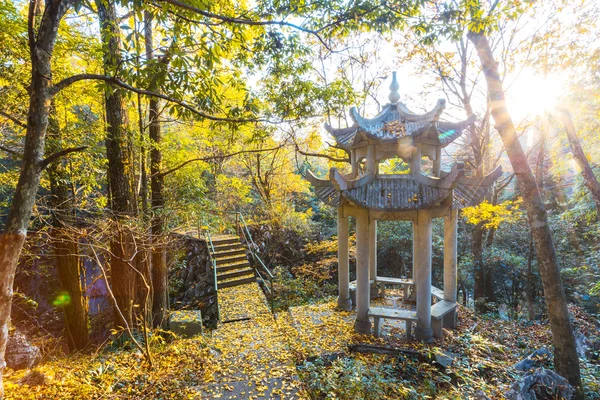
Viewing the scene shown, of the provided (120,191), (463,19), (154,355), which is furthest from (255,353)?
(463,19)

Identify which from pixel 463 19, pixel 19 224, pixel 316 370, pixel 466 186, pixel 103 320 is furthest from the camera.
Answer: pixel 103 320

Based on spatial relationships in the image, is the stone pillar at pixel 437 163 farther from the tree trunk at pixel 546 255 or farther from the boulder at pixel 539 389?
the boulder at pixel 539 389

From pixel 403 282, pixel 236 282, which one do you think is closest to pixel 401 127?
pixel 403 282

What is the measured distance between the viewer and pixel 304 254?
1364 centimetres

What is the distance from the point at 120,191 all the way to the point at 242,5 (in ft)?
15.6

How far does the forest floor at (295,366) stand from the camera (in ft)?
12.0

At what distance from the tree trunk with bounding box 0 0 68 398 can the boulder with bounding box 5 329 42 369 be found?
3.50 meters

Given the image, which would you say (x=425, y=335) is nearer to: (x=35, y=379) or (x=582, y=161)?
(x=582, y=161)

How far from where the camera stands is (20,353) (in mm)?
4781

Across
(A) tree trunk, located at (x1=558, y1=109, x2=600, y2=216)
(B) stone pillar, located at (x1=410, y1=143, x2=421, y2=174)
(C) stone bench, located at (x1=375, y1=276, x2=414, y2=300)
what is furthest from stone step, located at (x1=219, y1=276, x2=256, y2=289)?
(A) tree trunk, located at (x1=558, y1=109, x2=600, y2=216)

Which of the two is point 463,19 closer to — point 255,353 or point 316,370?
point 316,370

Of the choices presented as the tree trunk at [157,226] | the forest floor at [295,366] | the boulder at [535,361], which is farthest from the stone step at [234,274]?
the boulder at [535,361]

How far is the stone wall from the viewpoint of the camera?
32.7 feet

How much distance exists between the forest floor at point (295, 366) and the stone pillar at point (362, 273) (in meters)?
0.30
